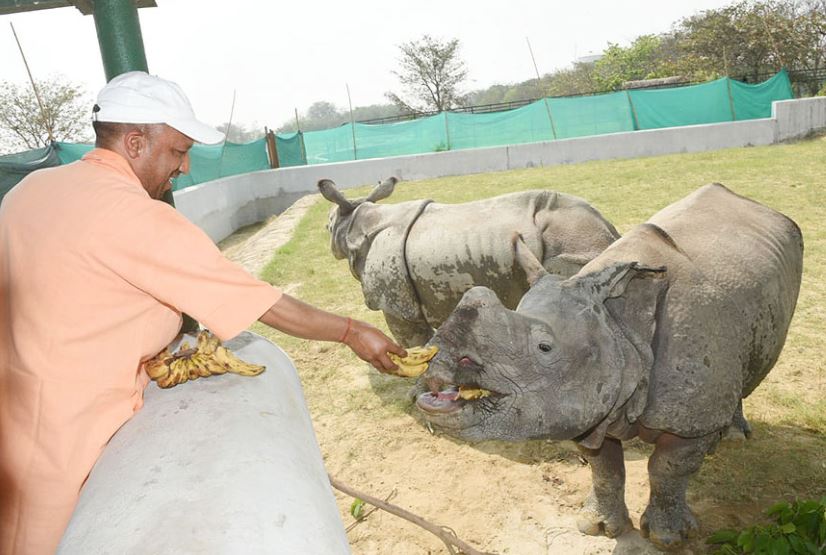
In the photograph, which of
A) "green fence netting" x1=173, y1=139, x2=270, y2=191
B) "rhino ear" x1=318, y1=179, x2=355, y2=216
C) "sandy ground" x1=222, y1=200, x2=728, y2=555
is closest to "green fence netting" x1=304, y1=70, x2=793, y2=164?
"green fence netting" x1=173, y1=139, x2=270, y2=191

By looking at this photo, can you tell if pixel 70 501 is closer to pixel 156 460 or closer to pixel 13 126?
pixel 156 460

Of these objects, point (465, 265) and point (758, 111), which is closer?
point (465, 265)

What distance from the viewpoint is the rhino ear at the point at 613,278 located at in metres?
3.06

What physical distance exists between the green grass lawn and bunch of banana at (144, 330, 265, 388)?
10.3 ft

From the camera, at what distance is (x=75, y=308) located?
6.18 feet

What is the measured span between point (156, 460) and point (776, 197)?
12269mm

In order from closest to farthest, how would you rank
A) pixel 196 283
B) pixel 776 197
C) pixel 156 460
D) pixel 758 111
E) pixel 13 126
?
pixel 156 460, pixel 196 283, pixel 776 197, pixel 758 111, pixel 13 126

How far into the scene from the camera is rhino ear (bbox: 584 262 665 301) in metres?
3.06

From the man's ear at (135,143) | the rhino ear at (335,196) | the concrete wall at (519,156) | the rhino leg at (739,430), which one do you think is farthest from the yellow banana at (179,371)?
the concrete wall at (519,156)

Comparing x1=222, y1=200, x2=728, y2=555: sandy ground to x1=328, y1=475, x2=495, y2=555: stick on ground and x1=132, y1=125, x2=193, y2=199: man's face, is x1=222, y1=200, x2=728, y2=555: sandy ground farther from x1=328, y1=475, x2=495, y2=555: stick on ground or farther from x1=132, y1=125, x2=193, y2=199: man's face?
x1=132, y1=125, x2=193, y2=199: man's face

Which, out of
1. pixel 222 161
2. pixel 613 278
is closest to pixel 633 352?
pixel 613 278

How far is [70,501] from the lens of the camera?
1965mm

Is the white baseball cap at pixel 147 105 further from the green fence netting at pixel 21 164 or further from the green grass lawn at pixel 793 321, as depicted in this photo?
the green fence netting at pixel 21 164

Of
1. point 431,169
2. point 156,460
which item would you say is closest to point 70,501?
point 156,460
